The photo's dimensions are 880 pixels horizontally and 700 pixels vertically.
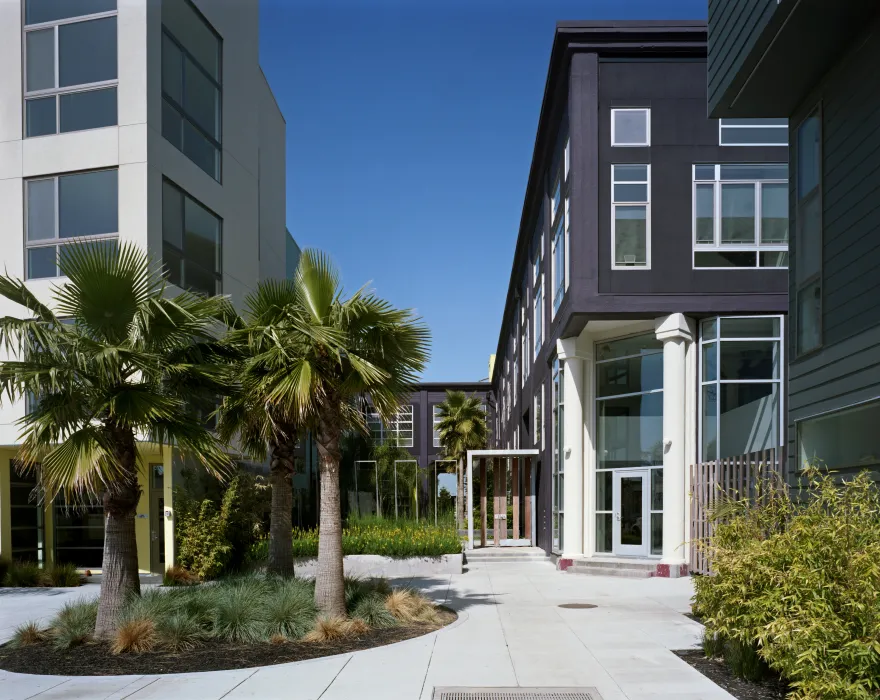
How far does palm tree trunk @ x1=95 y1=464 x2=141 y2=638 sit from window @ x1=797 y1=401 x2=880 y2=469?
328 inches

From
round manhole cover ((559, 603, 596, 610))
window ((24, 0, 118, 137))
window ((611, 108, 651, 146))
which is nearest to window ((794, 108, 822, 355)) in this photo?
round manhole cover ((559, 603, 596, 610))

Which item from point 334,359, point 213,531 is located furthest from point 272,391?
point 213,531

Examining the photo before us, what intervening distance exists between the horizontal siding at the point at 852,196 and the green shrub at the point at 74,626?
974 centimetres

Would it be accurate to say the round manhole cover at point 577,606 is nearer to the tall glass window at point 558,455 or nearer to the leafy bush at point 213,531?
the tall glass window at point 558,455

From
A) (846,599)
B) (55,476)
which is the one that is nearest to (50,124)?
(55,476)

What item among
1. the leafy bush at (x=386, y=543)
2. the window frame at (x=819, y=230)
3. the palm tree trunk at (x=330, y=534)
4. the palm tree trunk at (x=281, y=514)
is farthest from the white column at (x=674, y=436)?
the palm tree trunk at (x=330, y=534)

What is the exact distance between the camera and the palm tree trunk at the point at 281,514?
14.0 meters

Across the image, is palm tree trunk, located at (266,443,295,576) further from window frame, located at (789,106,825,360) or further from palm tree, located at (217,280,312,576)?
window frame, located at (789,106,825,360)

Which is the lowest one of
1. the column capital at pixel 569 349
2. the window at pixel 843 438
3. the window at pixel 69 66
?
the window at pixel 843 438

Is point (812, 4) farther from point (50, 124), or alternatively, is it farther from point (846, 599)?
point (50, 124)

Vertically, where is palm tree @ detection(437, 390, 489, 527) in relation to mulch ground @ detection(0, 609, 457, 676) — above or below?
above

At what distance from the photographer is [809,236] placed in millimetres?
10703

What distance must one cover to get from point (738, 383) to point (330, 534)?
36.1 feet

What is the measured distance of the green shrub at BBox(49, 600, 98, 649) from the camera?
1058 cm
